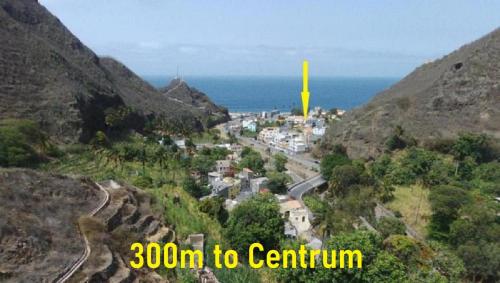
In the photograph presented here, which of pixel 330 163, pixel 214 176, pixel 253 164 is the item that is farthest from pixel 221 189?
pixel 330 163

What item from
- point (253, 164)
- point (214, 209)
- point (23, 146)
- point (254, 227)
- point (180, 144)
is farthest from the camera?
point (180, 144)

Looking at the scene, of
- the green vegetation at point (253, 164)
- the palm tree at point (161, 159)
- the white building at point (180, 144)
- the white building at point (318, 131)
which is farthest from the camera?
the white building at point (318, 131)

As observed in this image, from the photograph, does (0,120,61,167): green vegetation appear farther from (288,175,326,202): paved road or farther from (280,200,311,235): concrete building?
(288,175,326,202): paved road

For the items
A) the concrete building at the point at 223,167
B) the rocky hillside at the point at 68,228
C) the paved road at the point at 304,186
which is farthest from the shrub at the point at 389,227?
the concrete building at the point at 223,167

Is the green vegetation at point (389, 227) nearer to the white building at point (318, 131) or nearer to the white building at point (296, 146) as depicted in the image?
the white building at point (296, 146)

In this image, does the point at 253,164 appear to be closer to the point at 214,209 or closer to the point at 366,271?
the point at 214,209

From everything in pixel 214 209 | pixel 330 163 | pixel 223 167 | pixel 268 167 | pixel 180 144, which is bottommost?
pixel 268 167
